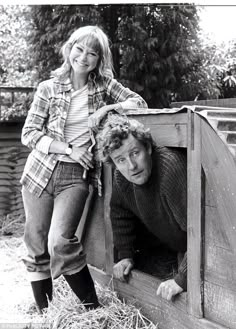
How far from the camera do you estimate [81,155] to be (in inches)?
107

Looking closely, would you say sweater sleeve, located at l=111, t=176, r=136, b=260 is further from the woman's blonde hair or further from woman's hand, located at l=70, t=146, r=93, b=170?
the woman's blonde hair

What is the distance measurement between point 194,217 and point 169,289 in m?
0.44

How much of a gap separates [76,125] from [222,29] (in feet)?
17.7

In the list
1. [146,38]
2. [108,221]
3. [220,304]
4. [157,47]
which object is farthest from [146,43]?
[220,304]

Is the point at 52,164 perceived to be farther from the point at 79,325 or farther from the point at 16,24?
the point at 16,24

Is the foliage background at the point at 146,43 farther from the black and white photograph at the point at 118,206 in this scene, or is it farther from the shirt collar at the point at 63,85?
the shirt collar at the point at 63,85

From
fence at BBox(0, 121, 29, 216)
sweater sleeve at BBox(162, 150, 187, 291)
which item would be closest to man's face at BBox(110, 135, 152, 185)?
sweater sleeve at BBox(162, 150, 187, 291)

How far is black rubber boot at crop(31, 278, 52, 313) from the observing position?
2.92 metres

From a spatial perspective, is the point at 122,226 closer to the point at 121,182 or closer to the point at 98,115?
the point at 121,182

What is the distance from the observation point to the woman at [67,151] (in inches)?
107

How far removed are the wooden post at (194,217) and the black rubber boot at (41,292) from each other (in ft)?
3.26

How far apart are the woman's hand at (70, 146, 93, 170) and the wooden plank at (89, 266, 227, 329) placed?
2.32 ft

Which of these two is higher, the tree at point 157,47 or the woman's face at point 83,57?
the tree at point 157,47

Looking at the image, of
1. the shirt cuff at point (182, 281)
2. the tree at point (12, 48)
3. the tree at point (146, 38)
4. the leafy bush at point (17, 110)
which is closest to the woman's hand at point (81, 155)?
the shirt cuff at point (182, 281)
